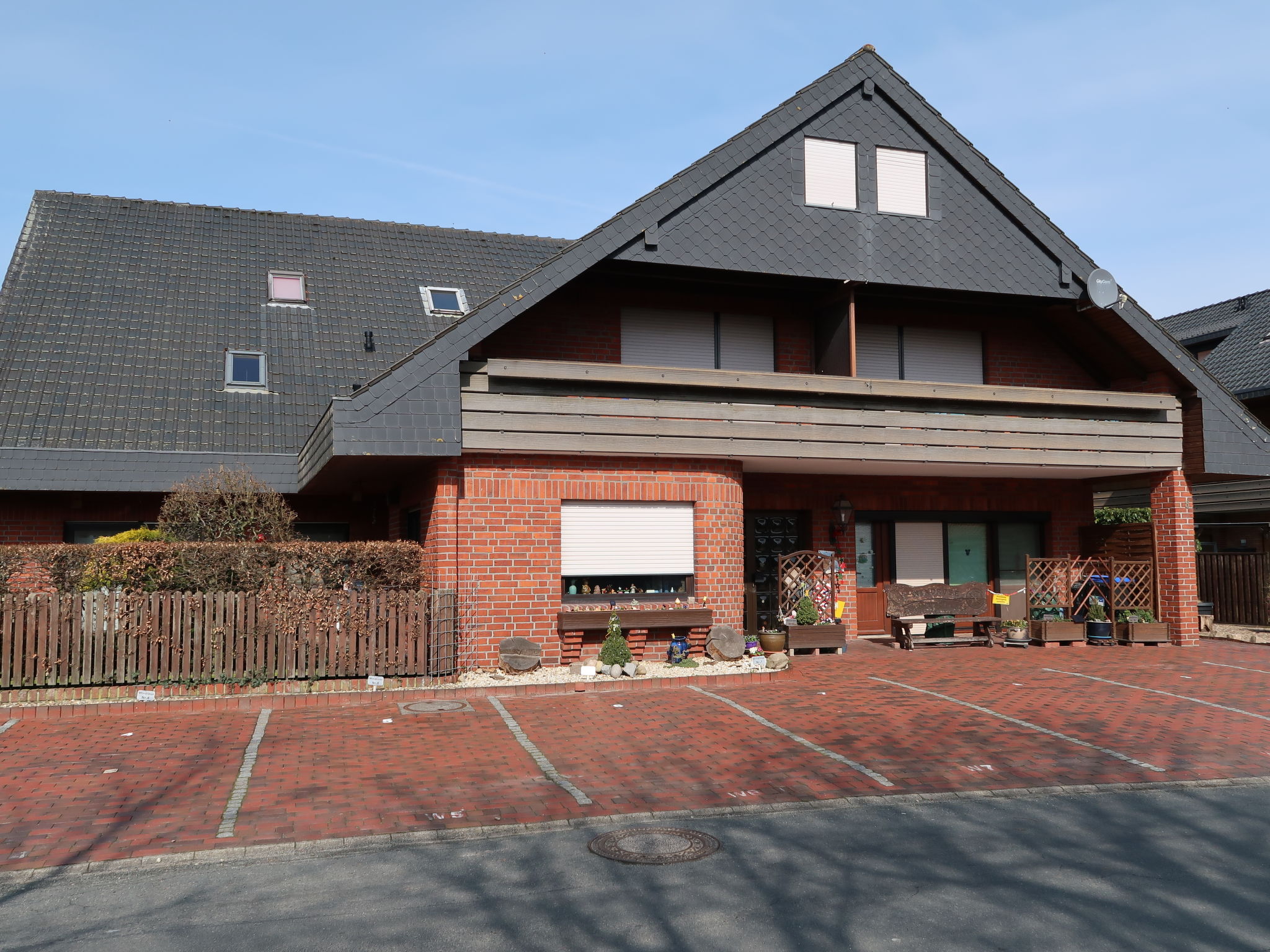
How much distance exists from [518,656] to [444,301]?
10026 millimetres

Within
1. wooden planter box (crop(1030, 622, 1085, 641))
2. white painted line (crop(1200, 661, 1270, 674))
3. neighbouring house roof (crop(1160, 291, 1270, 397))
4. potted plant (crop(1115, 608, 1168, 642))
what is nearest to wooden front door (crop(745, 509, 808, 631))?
wooden planter box (crop(1030, 622, 1085, 641))

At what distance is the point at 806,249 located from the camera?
15383 mm

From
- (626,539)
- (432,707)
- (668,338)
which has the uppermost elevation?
(668,338)

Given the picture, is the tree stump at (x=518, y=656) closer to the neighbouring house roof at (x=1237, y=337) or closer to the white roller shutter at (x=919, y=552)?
the white roller shutter at (x=919, y=552)

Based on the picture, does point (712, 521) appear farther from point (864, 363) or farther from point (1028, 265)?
point (1028, 265)

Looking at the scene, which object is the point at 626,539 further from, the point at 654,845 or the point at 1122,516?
the point at 1122,516

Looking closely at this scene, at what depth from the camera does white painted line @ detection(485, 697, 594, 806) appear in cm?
795

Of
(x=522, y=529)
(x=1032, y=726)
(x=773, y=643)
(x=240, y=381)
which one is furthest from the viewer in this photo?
(x=240, y=381)

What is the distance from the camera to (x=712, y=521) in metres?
14.8

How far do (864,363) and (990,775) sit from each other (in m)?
10.0

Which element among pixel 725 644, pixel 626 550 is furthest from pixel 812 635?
pixel 626 550

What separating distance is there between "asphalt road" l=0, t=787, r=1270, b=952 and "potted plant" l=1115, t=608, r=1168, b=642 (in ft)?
34.8

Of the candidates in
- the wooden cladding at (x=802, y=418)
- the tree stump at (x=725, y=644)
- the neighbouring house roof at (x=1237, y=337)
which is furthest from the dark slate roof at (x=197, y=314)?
the neighbouring house roof at (x=1237, y=337)

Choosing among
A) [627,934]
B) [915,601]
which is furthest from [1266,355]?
[627,934]
